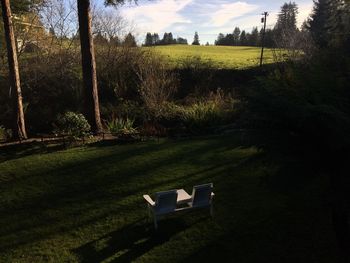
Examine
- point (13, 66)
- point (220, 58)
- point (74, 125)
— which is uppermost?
point (13, 66)

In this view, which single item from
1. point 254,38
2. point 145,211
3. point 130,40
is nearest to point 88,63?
point 145,211

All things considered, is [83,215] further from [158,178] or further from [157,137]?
[157,137]

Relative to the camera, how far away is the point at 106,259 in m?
6.02

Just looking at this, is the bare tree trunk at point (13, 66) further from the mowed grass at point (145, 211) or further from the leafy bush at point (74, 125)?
the leafy bush at point (74, 125)

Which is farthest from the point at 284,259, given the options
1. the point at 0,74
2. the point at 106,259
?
the point at 0,74

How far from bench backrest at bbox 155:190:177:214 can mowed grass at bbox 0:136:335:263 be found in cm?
33

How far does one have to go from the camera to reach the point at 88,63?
1255cm

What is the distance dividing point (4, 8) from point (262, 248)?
373 inches

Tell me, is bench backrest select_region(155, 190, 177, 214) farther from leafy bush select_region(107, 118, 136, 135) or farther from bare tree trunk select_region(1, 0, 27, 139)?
bare tree trunk select_region(1, 0, 27, 139)

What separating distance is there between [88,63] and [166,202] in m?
7.13

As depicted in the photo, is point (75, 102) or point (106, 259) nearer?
point (106, 259)

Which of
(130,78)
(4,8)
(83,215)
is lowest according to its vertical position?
(83,215)

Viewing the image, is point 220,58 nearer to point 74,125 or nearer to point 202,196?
point 74,125

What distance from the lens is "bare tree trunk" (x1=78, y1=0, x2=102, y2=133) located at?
39.9ft
